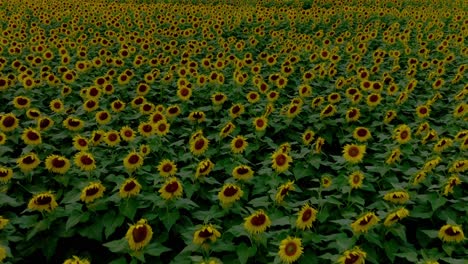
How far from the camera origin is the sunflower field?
382cm

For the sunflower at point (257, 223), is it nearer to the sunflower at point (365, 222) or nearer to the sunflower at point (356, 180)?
the sunflower at point (365, 222)

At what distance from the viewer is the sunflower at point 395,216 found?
361 cm

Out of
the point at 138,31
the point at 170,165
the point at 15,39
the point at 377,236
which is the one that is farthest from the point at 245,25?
the point at 377,236

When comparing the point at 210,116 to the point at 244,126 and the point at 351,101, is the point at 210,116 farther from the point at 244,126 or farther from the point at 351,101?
the point at 351,101

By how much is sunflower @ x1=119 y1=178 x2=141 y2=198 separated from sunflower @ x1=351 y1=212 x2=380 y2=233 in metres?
1.90

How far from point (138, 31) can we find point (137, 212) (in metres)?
9.06

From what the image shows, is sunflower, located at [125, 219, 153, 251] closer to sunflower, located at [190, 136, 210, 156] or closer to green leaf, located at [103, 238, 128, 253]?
green leaf, located at [103, 238, 128, 253]

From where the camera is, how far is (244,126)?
21.7 feet

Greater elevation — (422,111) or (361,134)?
(361,134)

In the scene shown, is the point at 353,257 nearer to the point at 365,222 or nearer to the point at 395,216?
the point at 365,222

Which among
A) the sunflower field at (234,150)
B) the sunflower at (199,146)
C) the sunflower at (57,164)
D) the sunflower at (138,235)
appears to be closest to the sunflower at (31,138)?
the sunflower field at (234,150)

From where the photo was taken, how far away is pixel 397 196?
4.03 metres

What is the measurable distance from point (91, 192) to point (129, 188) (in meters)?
0.34

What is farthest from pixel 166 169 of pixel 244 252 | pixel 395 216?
pixel 395 216
